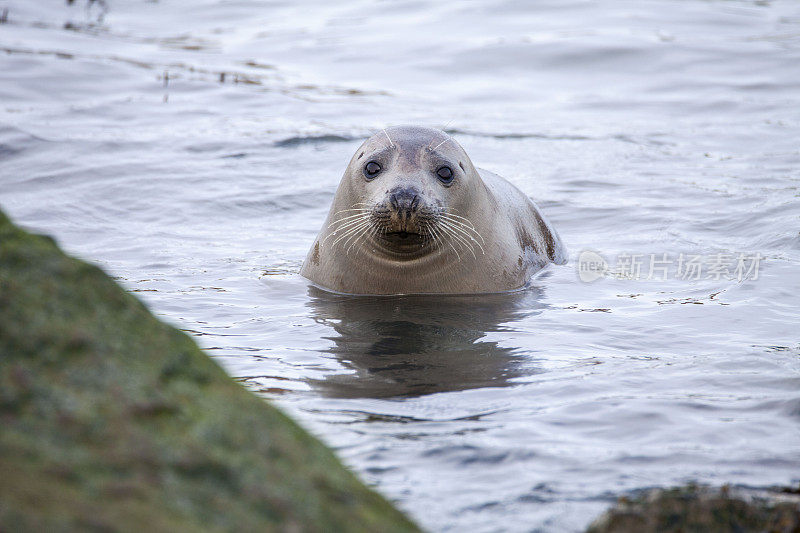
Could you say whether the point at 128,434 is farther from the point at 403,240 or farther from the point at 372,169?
the point at 372,169

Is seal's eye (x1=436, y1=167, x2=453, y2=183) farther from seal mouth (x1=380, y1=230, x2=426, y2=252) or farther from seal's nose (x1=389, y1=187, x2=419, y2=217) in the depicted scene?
seal's nose (x1=389, y1=187, x2=419, y2=217)

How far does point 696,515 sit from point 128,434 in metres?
1.35

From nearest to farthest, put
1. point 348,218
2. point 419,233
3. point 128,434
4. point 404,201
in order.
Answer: point 128,434, point 404,201, point 419,233, point 348,218

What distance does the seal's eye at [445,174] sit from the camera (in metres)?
5.84

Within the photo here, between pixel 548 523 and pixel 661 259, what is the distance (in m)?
4.60

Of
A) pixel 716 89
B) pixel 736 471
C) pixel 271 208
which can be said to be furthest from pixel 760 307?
pixel 716 89

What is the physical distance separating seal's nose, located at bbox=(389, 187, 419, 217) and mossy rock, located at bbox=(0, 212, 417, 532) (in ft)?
10.6

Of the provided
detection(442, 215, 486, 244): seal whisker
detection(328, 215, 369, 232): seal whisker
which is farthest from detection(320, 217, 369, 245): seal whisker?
detection(442, 215, 486, 244): seal whisker

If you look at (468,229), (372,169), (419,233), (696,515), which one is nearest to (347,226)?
(372,169)

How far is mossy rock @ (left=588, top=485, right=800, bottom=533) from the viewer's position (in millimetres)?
2316

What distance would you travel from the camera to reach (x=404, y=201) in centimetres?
532

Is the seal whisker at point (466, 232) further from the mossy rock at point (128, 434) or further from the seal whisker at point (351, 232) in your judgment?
the mossy rock at point (128, 434)

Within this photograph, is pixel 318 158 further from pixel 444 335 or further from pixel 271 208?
pixel 444 335

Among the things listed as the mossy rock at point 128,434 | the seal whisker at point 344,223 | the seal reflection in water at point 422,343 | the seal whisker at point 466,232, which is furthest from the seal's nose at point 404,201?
the mossy rock at point 128,434
